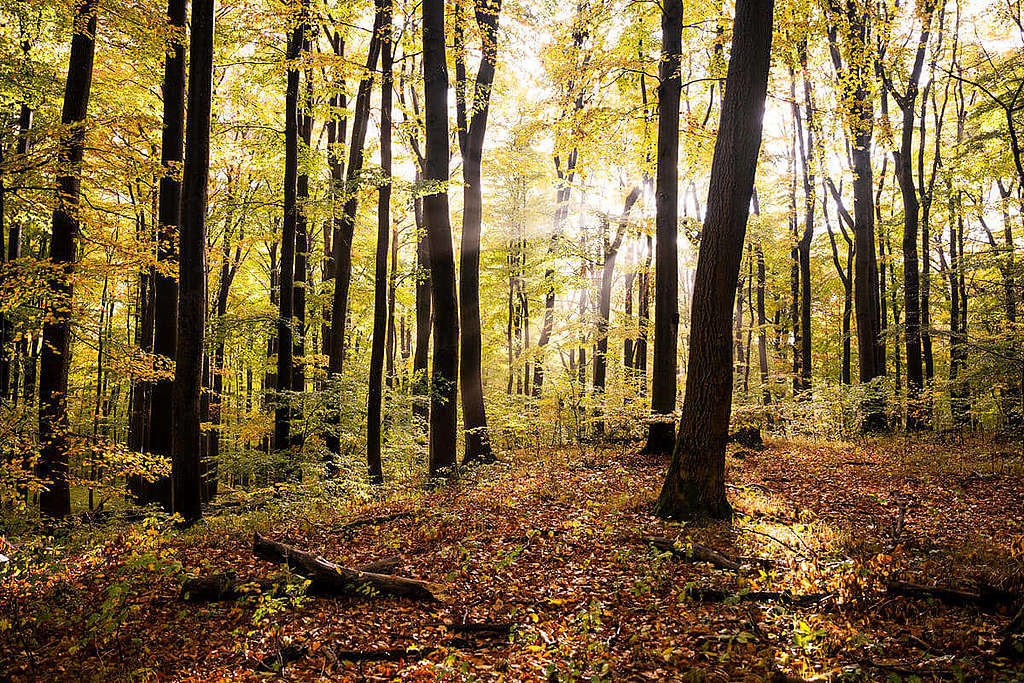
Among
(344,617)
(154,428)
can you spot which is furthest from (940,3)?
(154,428)

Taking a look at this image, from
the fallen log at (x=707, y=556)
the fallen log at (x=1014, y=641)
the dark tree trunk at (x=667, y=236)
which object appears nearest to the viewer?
the fallen log at (x=1014, y=641)

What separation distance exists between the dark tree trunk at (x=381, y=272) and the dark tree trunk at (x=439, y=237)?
1.19m

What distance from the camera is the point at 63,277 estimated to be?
7527 millimetres

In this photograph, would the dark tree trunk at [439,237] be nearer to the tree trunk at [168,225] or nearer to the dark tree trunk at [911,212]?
the tree trunk at [168,225]

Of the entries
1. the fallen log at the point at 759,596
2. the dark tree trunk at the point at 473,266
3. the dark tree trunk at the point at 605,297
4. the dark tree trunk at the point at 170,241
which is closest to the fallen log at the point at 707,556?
the fallen log at the point at 759,596

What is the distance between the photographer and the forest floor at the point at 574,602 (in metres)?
4.19

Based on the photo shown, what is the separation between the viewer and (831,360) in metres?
29.0

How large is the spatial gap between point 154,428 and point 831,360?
98.6 ft

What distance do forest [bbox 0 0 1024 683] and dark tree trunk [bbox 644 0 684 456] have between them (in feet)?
0.23

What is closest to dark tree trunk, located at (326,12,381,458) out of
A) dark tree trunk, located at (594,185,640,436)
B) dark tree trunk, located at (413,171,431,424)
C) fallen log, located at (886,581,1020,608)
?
dark tree trunk, located at (413,171,431,424)

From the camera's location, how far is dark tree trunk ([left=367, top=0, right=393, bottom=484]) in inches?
465

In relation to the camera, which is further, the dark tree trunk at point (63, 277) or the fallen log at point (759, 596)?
the dark tree trunk at point (63, 277)

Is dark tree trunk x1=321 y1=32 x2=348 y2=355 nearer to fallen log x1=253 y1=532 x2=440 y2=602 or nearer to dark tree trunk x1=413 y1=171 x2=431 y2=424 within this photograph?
dark tree trunk x1=413 y1=171 x2=431 y2=424

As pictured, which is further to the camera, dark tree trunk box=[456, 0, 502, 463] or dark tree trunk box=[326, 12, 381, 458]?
dark tree trunk box=[326, 12, 381, 458]
